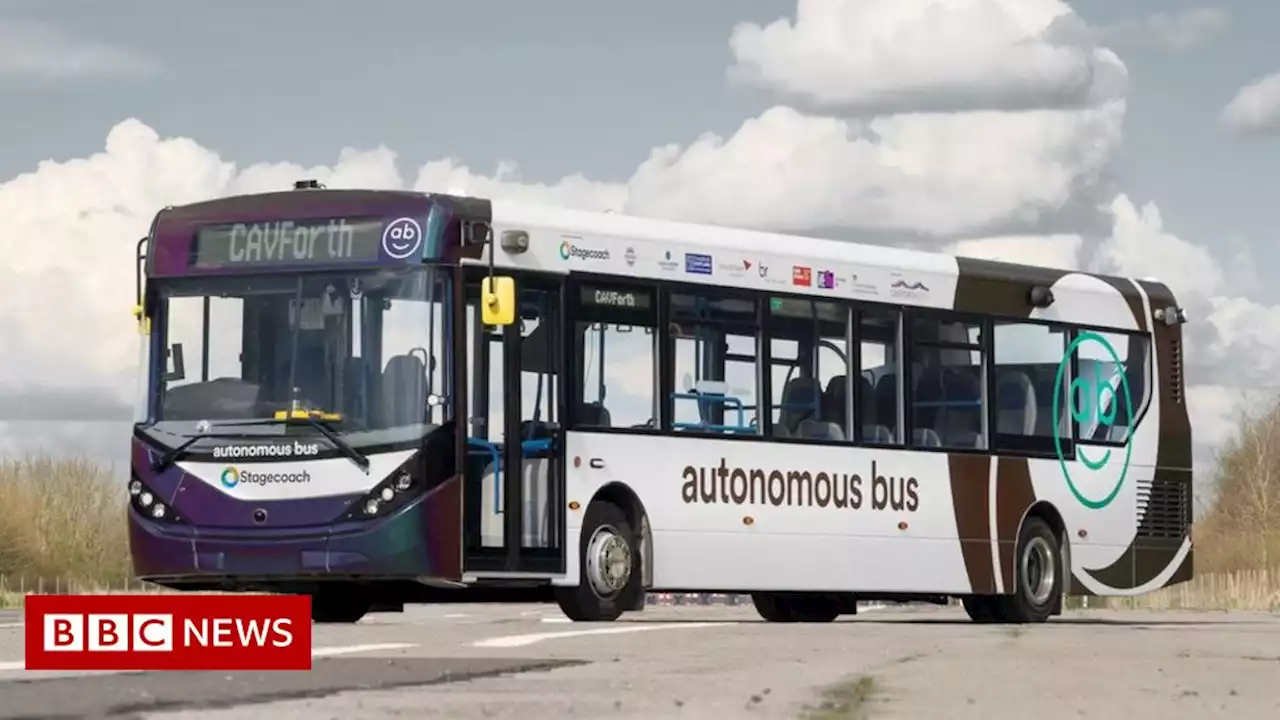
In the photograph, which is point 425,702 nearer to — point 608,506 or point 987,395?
point 608,506

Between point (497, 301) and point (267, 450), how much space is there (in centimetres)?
201

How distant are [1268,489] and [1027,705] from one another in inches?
2372

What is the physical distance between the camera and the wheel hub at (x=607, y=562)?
22.0 m

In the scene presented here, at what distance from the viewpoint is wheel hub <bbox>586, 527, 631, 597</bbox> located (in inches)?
868

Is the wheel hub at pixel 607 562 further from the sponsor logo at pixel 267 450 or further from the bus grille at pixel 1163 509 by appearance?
the bus grille at pixel 1163 509

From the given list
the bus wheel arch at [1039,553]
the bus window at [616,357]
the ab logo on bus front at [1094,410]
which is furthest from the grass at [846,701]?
the ab logo on bus front at [1094,410]

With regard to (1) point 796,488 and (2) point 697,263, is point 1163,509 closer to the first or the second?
(1) point 796,488

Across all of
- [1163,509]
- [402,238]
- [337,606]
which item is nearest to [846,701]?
[402,238]

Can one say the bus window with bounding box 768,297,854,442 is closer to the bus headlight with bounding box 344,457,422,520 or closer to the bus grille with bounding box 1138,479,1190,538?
the bus headlight with bounding box 344,457,422,520

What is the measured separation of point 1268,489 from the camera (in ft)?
232

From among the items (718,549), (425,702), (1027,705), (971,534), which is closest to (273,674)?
(425,702)

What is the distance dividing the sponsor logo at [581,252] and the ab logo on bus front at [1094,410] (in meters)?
6.46

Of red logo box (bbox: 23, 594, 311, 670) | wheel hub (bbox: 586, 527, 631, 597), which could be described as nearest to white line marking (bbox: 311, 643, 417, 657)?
red logo box (bbox: 23, 594, 311, 670)

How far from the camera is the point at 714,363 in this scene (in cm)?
2339
